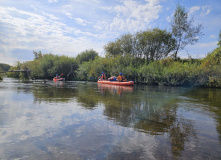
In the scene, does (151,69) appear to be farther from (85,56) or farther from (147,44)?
(85,56)

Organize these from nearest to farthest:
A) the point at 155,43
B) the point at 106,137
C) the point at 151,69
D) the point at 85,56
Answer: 1. the point at 106,137
2. the point at 151,69
3. the point at 155,43
4. the point at 85,56

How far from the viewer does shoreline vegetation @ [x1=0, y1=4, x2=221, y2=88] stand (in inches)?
867

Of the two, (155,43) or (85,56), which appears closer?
(155,43)

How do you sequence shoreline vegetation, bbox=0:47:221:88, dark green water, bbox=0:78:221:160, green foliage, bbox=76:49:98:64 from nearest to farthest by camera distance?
1. dark green water, bbox=0:78:221:160
2. shoreline vegetation, bbox=0:47:221:88
3. green foliage, bbox=76:49:98:64

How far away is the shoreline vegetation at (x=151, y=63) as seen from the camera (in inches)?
867

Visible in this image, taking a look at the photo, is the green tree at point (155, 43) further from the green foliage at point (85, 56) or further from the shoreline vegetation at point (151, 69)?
the green foliage at point (85, 56)

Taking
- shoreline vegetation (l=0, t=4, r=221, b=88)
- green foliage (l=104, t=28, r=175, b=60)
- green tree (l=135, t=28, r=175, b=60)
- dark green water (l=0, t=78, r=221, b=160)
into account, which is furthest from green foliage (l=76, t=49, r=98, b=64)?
dark green water (l=0, t=78, r=221, b=160)

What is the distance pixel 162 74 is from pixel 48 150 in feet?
77.0

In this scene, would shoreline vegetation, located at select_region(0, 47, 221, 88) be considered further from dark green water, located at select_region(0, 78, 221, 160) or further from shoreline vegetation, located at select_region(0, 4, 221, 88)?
dark green water, located at select_region(0, 78, 221, 160)

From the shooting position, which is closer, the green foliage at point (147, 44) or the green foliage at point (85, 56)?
the green foliage at point (147, 44)

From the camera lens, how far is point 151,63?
2858cm

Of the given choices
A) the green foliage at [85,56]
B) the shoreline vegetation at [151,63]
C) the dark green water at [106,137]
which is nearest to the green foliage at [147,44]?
the shoreline vegetation at [151,63]

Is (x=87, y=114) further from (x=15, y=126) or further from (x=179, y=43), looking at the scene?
(x=179, y=43)

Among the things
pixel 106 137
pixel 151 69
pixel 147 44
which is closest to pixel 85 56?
pixel 147 44
